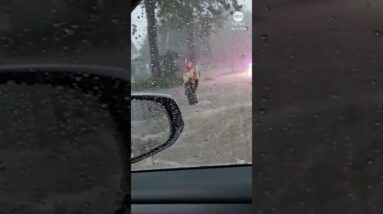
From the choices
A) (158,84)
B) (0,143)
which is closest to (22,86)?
(0,143)

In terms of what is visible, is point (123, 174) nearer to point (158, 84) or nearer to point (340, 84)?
point (340, 84)

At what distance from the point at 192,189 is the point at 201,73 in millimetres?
445

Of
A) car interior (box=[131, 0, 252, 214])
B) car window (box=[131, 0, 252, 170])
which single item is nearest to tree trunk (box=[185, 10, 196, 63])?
car window (box=[131, 0, 252, 170])

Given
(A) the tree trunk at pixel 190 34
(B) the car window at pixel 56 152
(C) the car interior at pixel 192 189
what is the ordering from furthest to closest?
(C) the car interior at pixel 192 189 < (A) the tree trunk at pixel 190 34 < (B) the car window at pixel 56 152

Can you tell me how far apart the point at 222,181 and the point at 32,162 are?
44.5 inches

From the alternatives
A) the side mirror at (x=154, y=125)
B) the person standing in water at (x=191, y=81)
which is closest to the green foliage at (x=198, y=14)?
the person standing in water at (x=191, y=81)

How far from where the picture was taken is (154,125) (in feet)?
7.72

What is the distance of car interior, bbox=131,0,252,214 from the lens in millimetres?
2338

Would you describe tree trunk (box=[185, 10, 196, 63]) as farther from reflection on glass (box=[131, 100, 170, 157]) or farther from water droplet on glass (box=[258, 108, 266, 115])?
water droplet on glass (box=[258, 108, 266, 115])

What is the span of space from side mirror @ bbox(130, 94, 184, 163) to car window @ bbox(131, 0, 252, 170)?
27 millimetres

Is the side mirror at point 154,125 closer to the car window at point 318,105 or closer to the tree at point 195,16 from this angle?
the tree at point 195,16

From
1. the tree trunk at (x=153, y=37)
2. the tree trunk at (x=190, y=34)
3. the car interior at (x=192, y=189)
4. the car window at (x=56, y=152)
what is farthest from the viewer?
the car interior at (x=192, y=189)

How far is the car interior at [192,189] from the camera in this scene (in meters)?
2.34

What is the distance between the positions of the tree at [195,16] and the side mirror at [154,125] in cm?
23
